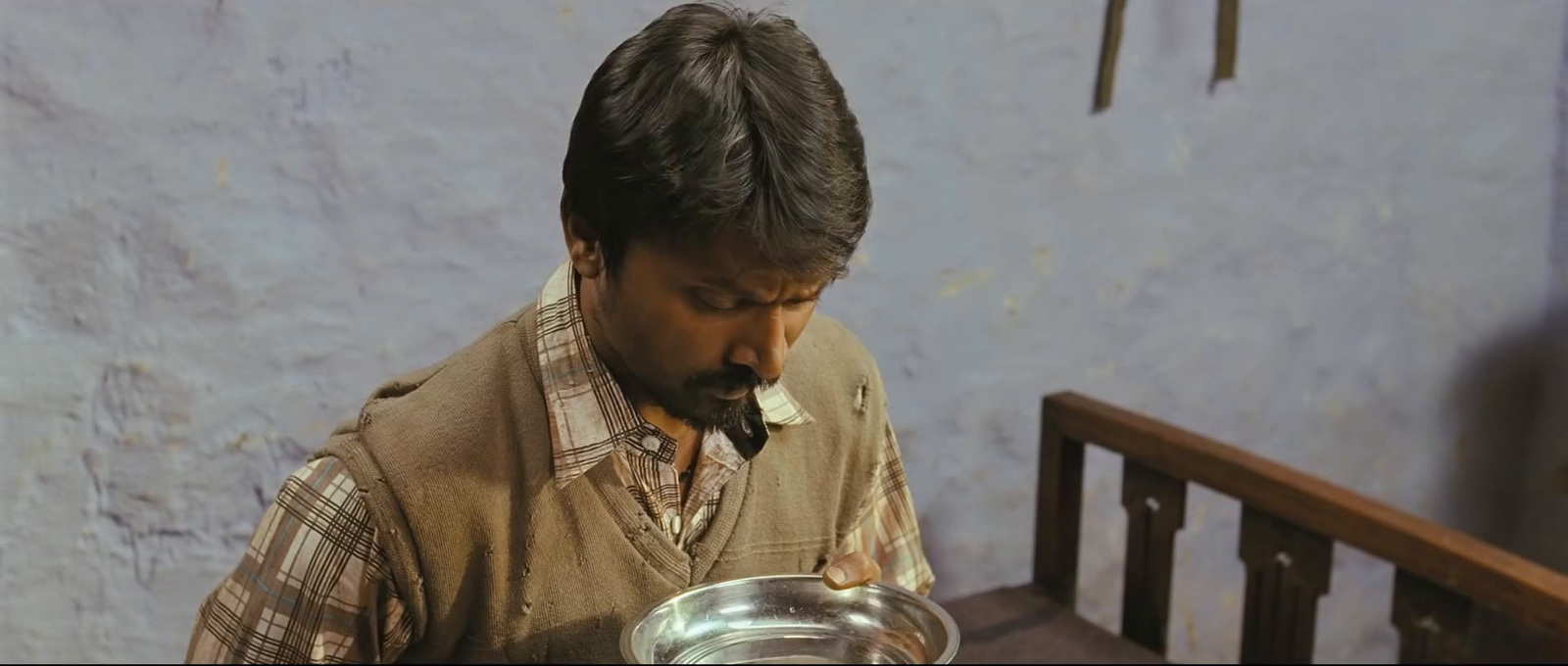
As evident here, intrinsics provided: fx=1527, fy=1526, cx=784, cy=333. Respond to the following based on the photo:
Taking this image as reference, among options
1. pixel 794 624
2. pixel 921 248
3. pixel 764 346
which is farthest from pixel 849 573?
pixel 921 248

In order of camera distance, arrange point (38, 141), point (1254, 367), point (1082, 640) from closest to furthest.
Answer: point (38, 141), point (1082, 640), point (1254, 367)

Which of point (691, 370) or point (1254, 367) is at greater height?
point (691, 370)

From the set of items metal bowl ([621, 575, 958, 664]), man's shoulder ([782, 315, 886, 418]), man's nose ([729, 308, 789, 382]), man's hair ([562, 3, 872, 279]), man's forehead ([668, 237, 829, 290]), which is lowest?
metal bowl ([621, 575, 958, 664])

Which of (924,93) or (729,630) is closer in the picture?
(729,630)

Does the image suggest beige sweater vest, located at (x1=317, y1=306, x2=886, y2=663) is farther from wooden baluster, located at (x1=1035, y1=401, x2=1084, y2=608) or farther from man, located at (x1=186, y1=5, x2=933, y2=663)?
wooden baluster, located at (x1=1035, y1=401, x2=1084, y2=608)

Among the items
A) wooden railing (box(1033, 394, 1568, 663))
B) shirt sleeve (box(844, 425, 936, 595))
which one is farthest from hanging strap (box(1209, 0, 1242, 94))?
shirt sleeve (box(844, 425, 936, 595))

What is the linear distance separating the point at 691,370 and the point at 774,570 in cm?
35

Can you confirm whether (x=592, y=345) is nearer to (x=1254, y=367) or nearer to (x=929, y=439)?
(x=929, y=439)

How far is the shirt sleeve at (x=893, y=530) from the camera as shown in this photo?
1.61 meters

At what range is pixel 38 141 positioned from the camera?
168cm

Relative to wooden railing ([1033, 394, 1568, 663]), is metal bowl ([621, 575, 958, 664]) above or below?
above

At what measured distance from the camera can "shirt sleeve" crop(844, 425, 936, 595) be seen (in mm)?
1607

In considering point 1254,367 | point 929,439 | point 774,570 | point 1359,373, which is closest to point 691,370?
point 774,570

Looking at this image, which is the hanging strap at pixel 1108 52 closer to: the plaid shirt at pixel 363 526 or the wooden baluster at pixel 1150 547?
the wooden baluster at pixel 1150 547
